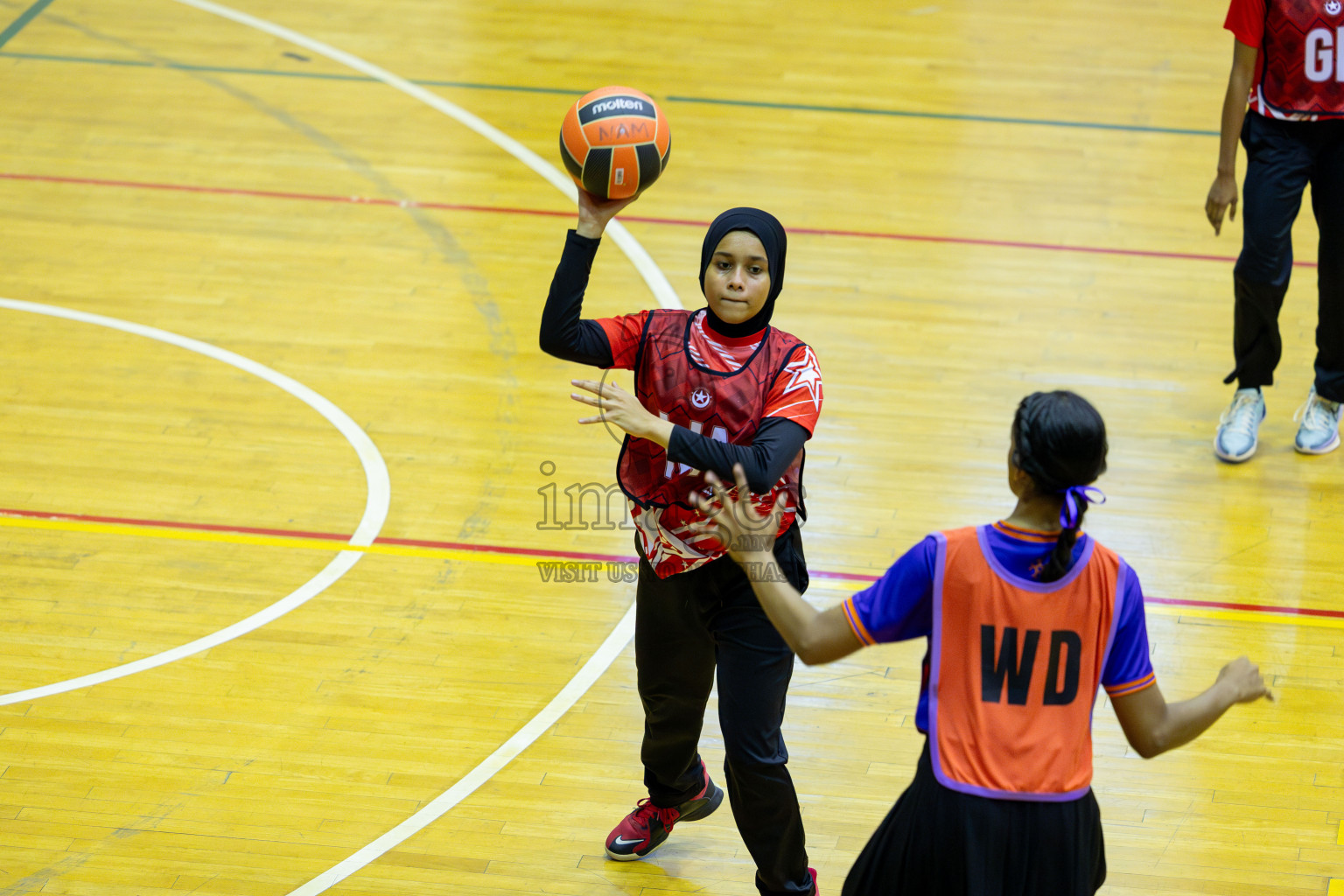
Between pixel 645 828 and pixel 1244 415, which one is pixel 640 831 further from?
pixel 1244 415

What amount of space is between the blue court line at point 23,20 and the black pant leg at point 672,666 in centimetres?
820

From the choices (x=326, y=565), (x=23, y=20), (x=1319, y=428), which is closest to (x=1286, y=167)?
(x=1319, y=428)

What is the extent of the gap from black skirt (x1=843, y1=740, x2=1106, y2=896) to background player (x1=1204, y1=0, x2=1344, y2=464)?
369cm

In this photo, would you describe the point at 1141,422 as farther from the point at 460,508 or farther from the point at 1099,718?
the point at 460,508

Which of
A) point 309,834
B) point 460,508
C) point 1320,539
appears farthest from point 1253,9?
point 309,834

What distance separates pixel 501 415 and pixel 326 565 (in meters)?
1.22

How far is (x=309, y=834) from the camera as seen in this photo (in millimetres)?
3873

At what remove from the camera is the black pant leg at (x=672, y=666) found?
3312mm

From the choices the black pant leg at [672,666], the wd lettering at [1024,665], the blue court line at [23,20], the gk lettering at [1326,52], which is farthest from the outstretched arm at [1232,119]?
the blue court line at [23,20]

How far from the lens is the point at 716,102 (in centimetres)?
888

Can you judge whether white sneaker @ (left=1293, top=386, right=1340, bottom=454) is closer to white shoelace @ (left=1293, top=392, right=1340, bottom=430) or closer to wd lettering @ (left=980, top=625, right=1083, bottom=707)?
white shoelace @ (left=1293, top=392, right=1340, bottom=430)

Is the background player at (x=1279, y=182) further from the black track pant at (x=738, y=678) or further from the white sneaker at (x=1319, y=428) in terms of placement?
the black track pant at (x=738, y=678)

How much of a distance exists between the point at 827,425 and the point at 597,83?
13.7 feet

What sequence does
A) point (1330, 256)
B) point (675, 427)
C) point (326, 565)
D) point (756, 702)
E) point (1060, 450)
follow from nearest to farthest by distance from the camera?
1. point (1060, 450)
2. point (675, 427)
3. point (756, 702)
4. point (326, 565)
5. point (1330, 256)
